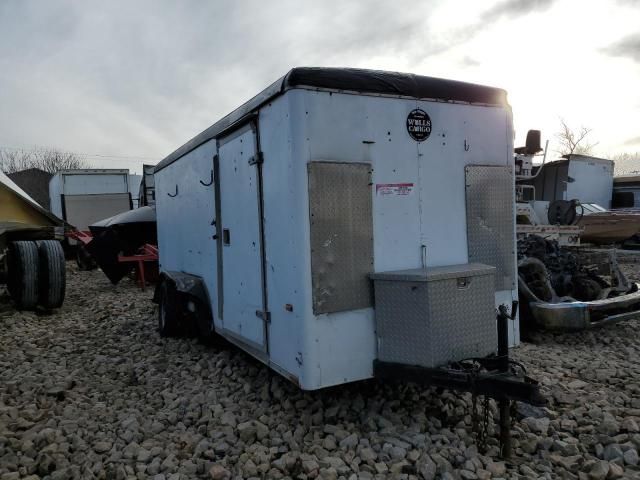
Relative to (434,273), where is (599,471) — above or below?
below

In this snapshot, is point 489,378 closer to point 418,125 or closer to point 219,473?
point 219,473

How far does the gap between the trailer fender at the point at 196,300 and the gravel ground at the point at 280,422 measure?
13.2 inches

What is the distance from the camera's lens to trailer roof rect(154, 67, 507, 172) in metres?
3.35

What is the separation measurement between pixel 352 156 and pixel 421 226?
743 mm

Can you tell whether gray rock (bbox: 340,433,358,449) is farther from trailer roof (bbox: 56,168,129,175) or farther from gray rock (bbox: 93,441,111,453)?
trailer roof (bbox: 56,168,129,175)

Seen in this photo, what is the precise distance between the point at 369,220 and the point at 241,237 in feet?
4.10

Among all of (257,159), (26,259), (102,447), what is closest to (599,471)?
(257,159)

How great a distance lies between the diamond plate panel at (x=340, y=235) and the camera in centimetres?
339

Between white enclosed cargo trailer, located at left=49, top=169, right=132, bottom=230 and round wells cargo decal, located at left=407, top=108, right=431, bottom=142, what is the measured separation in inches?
629

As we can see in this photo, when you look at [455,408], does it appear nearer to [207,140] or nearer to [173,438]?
[173,438]

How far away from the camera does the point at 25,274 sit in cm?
766

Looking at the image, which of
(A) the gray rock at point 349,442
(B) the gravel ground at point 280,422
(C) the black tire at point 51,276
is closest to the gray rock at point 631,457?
(B) the gravel ground at point 280,422

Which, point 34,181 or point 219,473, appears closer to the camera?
point 219,473

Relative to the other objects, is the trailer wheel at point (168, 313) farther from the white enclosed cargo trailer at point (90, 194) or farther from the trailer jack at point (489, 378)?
the white enclosed cargo trailer at point (90, 194)
